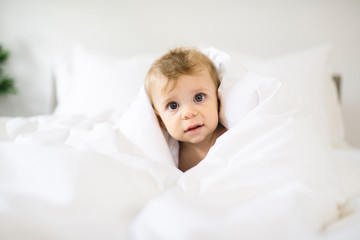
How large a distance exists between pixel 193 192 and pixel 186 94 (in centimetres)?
37

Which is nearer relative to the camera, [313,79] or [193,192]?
[193,192]

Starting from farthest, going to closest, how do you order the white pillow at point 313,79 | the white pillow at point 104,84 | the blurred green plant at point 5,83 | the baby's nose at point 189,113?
the blurred green plant at point 5,83 < the white pillow at point 104,84 < the white pillow at point 313,79 < the baby's nose at point 189,113

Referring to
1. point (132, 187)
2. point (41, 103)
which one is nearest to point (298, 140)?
point (132, 187)

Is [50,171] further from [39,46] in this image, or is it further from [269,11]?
[39,46]

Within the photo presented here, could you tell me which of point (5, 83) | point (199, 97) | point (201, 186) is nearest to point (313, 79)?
point (199, 97)

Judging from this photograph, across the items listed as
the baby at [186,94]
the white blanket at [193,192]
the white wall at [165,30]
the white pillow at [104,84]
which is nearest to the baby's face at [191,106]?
the baby at [186,94]

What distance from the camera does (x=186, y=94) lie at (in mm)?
823

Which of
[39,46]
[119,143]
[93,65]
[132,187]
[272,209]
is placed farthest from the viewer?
[39,46]

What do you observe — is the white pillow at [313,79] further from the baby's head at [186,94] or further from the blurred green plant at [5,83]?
the blurred green plant at [5,83]

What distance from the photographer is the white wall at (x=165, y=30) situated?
1.73 metres

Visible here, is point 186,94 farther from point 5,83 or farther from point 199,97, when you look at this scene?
point 5,83

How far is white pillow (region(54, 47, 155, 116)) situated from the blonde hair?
495 millimetres

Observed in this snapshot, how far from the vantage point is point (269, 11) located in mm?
1776

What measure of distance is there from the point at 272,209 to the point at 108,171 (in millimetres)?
295
